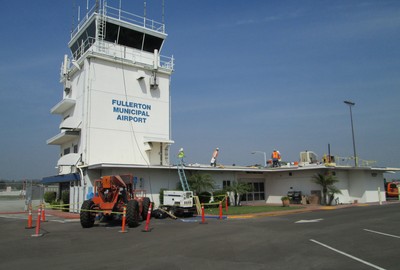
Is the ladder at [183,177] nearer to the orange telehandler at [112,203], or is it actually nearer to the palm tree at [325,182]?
the orange telehandler at [112,203]

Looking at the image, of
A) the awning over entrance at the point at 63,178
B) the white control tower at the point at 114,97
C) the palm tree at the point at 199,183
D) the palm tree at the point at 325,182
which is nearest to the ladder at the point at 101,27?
the white control tower at the point at 114,97

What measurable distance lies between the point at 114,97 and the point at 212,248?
19565 mm

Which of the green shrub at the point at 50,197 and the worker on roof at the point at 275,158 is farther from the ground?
the worker on roof at the point at 275,158

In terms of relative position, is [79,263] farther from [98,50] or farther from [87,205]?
[98,50]

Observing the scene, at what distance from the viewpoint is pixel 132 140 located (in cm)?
2714

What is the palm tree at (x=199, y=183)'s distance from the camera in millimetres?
25109

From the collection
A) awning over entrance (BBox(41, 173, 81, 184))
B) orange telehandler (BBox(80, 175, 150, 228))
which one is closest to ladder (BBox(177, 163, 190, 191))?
orange telehandler (BBox(80, 175, 150, 228))

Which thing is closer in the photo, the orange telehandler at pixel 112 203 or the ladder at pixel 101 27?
the orange telehandler at pixel 112 203

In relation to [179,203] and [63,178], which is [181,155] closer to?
[179,203]

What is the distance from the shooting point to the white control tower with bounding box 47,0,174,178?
25.5 m

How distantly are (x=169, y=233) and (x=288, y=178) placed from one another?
21114mm

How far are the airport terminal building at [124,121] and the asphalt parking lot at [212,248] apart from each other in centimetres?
1087

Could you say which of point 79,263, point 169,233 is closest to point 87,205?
point 169,233

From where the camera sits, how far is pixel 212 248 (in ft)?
31.1
